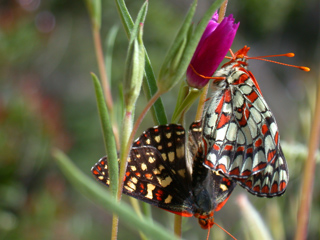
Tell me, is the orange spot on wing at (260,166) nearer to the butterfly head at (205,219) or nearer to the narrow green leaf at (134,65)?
the butterfly head at (205,219)

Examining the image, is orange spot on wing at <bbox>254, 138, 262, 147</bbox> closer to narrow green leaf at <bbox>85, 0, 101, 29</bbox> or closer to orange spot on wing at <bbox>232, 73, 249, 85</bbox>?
orange spot on wing at <bbox>232, 73, 249, 85</bbox>

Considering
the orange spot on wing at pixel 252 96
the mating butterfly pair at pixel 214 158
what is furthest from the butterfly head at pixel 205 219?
the orange spot on wing at pixel 252 96

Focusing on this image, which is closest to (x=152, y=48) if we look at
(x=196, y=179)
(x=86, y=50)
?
(x=86, y=50)

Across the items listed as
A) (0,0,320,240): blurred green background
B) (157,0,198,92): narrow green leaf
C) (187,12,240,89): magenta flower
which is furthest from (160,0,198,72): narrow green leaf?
(0,0,320,240): blurred green background

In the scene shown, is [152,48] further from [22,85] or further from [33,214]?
[33,214]

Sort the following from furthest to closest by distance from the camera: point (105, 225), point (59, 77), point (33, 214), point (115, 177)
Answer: point (59, 77)
point (105, 225)
point (33, 214)
point (115, 177)
